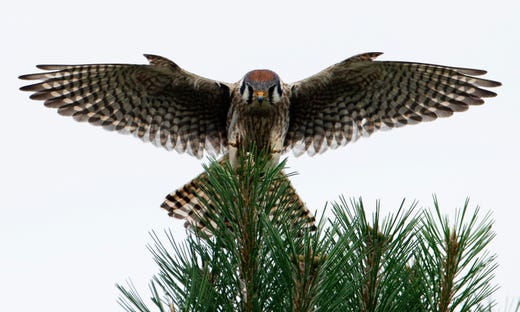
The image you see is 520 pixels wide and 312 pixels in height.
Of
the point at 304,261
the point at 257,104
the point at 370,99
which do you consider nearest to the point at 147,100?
the point at 257,104

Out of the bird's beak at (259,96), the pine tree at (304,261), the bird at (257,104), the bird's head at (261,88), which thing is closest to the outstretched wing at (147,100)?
the bird at (257,104)

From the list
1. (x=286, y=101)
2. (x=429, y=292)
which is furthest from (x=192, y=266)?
(x=286, y=101)

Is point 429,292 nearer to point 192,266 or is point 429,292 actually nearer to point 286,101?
point 192,266

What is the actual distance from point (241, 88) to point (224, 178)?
3500 mm

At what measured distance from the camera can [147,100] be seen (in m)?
7.05

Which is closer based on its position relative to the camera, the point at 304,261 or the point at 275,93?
the point at 304,261

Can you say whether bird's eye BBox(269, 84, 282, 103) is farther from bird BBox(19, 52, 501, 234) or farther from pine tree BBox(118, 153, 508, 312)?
pine tree BBox(118, 153, 508, 312)

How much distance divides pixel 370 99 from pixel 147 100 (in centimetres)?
194

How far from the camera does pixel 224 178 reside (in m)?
3.14

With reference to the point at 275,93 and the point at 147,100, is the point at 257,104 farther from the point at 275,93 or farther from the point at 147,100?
the point at 147,100

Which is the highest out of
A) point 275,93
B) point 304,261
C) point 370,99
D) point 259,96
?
point 370,99

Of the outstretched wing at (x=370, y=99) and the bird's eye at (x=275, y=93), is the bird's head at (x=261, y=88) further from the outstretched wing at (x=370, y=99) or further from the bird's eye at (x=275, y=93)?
the outstretched wing at (x=370, y=99)

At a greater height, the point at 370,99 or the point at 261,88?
the point at 370,99

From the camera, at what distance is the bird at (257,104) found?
21.8ft
